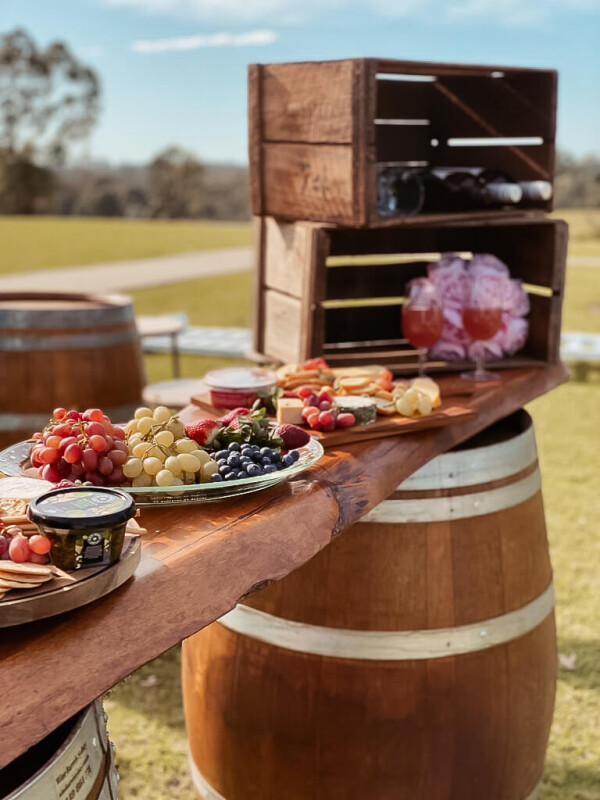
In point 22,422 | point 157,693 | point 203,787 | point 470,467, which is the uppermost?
point 470,467

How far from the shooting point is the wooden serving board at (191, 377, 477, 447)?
2.08m

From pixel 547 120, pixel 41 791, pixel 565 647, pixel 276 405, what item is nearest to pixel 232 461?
pixel 276 405

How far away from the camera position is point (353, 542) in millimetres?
2248

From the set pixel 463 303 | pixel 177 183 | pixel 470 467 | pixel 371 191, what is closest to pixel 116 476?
pixel 470 467

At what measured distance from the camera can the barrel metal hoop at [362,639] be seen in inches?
88.4

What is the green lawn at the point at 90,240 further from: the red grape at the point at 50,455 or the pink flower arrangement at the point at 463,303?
the red grape at the point at 50,455

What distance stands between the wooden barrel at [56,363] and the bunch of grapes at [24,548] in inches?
94.2

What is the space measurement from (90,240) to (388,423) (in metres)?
24.6

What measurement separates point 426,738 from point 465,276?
1417 millimetres

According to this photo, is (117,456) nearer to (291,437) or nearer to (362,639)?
(291,437)

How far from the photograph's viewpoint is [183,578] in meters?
1.40

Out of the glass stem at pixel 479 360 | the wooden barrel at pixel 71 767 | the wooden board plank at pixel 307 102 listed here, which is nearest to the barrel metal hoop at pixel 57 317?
the wooden board plank at pixel 307 102

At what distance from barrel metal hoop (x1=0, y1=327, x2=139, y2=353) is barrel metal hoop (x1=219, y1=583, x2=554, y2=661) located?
5.38ft

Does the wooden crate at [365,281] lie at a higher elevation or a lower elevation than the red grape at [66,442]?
higher
